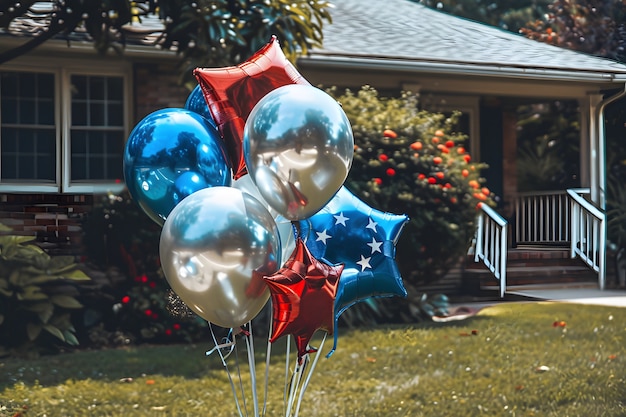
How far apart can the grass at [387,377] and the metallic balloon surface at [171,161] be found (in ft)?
9.15

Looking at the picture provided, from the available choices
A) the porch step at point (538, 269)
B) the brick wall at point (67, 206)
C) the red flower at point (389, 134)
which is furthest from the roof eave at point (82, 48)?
the porch step at point (538, 269)

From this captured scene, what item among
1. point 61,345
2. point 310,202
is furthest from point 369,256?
point 61,345

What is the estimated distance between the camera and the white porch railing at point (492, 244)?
11102mm

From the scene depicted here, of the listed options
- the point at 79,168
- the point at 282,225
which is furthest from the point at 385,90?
the point at 282,225

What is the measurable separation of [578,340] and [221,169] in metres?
5.70

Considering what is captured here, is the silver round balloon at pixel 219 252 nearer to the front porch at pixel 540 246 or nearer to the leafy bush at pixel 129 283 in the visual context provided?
the leafy bush at pixel 129 283

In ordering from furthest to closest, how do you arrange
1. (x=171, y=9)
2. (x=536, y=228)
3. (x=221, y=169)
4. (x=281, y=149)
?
(x=536, y=228) < (x=171, y=9) < (x=221, y=169) < (x=281, y=149)

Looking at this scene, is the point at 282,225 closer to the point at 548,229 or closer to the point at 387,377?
the point at 387,377

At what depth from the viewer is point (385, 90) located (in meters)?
11.7

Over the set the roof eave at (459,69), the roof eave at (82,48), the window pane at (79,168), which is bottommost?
the window pane at (79,168)

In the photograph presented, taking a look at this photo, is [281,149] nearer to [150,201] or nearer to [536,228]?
[150,201]

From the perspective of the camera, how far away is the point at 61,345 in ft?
27.7

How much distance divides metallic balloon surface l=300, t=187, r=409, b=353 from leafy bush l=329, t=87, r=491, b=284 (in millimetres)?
5020

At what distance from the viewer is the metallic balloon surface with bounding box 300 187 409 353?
13.0 feet
